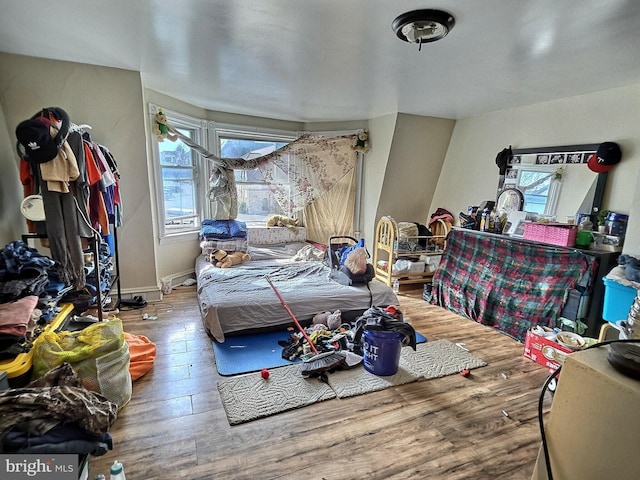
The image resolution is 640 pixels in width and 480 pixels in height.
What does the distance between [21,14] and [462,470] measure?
3.52m

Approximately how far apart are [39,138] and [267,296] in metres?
1.91

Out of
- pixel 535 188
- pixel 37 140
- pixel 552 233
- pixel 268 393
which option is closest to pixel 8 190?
pixel 37 140

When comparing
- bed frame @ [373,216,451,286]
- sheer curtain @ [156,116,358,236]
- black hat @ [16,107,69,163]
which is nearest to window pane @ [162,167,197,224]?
sheer curtain @ [156,116,358,236]

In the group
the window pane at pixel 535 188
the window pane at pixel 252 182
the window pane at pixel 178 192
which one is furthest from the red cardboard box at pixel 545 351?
the window pane at pixel 178 192

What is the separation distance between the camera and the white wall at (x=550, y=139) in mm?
2623

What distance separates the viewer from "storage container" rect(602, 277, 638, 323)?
6.91ft

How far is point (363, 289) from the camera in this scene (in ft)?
10.5

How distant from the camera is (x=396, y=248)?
4.02m

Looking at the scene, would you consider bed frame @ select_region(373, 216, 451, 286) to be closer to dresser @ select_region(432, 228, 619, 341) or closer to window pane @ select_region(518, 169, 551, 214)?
dresser @ select_region(432, 228, 619, 341)

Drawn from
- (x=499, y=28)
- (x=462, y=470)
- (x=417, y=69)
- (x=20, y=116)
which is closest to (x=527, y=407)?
(x=462, y=470)

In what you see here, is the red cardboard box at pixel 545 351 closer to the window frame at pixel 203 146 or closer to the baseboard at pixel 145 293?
the window frame at pixel 203 146

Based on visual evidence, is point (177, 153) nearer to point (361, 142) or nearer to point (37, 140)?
point (37, 140)

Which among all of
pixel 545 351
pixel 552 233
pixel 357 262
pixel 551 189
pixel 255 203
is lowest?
pixel 545 351

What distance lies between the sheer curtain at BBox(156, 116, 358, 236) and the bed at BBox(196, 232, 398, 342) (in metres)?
1.09
